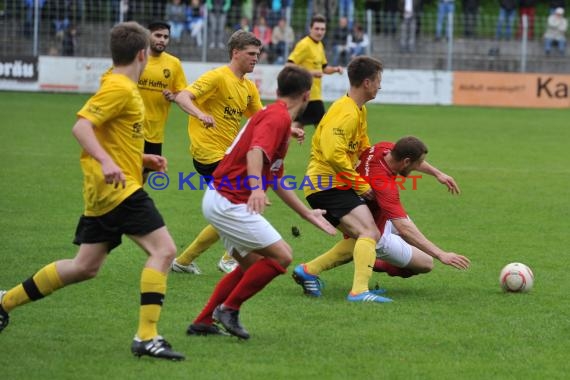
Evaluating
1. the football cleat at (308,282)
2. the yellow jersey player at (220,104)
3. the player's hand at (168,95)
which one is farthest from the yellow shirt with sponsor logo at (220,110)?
the football cleat at (308,282)

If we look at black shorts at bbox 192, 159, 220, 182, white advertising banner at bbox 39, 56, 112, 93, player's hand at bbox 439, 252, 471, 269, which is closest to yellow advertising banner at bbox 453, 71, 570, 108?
white advertising banner at bbox 39, 56, 112, 93

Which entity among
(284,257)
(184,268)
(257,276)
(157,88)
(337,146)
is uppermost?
(157,88)

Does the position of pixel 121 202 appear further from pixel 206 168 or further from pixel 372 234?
pixel 206 168

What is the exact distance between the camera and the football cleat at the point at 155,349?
595cm

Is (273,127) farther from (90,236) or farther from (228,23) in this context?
(228,23)

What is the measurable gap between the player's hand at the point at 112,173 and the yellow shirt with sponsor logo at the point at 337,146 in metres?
2.55

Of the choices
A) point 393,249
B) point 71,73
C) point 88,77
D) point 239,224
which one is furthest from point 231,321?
point 71,73

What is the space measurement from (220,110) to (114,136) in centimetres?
318

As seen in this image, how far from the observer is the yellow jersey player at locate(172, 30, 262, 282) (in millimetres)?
8969

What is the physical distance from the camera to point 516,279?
26.9 ft

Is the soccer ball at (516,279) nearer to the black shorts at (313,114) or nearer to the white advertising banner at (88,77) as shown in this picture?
the black shorts at (313,114)

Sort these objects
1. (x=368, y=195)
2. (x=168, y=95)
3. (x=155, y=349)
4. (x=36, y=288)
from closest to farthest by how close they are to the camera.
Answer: (x=155, y=349)
(x=36, y=288)
(x=368, y=195)
(x=168, y=95)

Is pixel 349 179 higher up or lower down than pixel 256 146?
lower down

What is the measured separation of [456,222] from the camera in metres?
11.8
